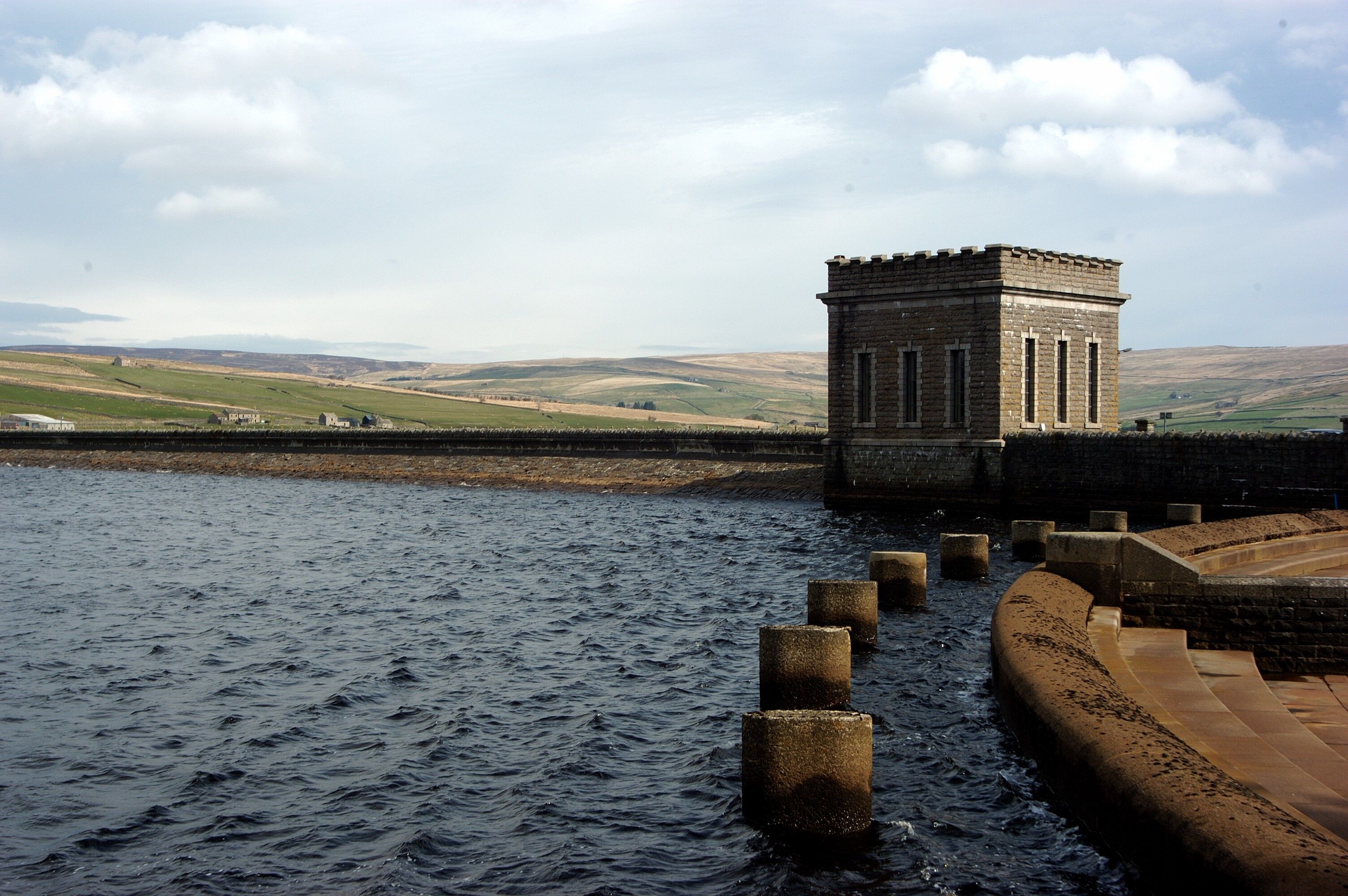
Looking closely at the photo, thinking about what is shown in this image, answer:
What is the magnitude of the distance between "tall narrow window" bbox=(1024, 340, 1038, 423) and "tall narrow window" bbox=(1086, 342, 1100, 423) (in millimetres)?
2568

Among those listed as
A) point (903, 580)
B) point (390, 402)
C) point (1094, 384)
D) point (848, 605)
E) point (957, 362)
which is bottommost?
point (903, 580)

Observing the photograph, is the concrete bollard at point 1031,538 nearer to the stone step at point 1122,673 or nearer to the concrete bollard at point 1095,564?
the concrete bollard at point 1095,564

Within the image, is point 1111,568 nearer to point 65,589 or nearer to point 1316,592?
point 1316,592

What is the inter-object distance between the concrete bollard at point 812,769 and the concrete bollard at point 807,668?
2708 mm

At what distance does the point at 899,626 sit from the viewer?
1659cm

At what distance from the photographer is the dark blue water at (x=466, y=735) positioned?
27.0ft

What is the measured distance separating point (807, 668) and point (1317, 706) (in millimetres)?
4847

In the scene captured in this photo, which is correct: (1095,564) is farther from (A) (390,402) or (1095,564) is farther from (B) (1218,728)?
(A) (390,402)

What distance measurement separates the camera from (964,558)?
21.3 metres

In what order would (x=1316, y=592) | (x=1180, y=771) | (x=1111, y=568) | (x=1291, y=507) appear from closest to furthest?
1. (x=1180, y=771)
2. (x=1316, y=592)
3. (x=1111, y=568)
4. (x=1291, y=507)

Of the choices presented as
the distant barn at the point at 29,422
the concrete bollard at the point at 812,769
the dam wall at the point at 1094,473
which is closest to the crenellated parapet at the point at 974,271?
the dam wall at the point at 1094,473

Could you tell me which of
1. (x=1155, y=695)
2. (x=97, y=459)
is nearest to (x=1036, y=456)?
(x=1155, y=695)

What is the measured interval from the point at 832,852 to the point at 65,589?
68.1 ft

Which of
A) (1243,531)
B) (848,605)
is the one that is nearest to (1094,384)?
(1243,531)
